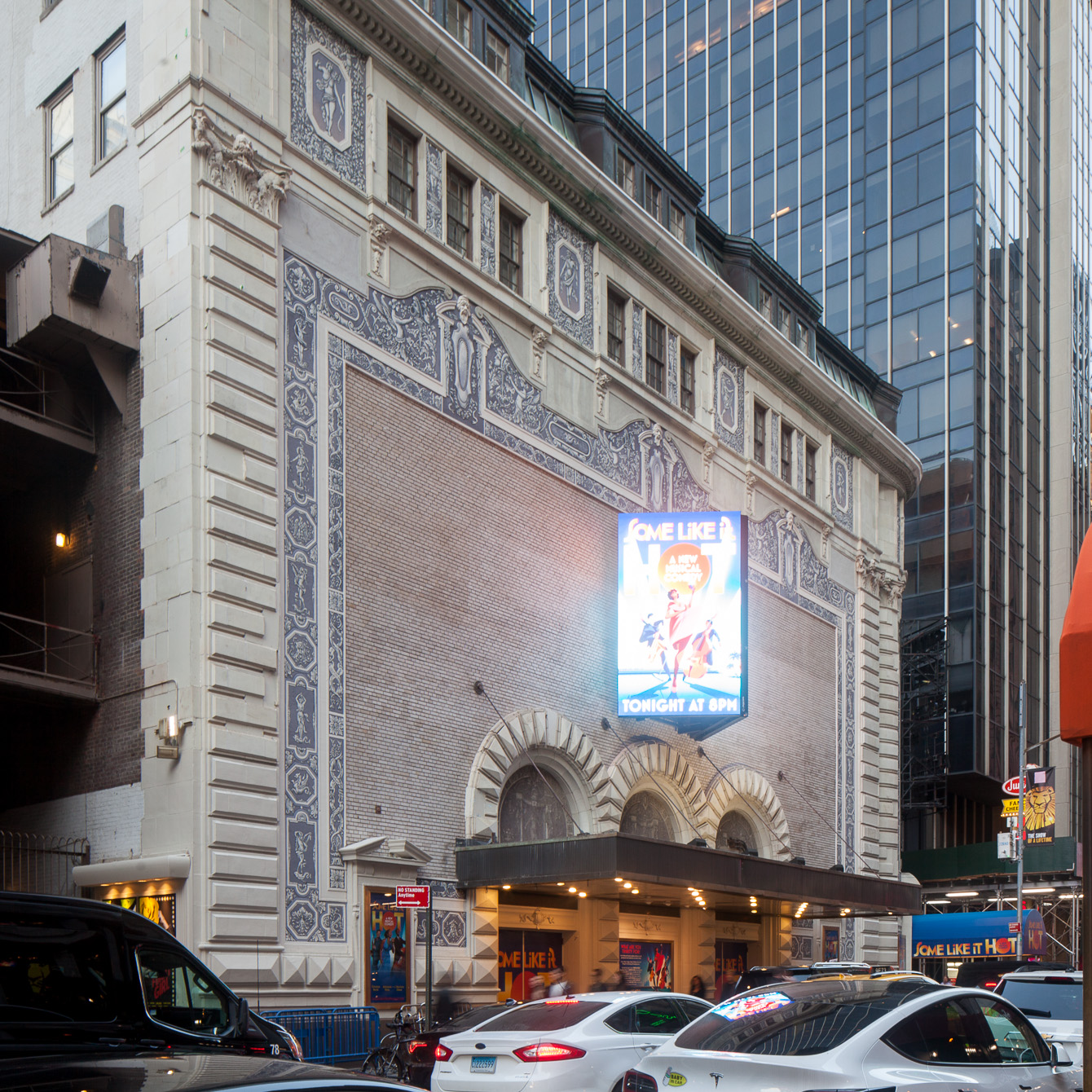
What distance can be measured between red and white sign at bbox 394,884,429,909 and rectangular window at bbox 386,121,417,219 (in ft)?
38.6

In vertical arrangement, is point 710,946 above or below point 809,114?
below

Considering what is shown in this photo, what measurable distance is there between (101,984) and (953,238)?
5905cm

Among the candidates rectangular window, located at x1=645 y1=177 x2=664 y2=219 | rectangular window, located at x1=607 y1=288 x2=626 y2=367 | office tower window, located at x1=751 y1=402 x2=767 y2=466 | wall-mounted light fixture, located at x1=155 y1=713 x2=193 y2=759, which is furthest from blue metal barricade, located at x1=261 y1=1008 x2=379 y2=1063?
rectangular window, located at x1=645 y1=177 x2=664 y2=219

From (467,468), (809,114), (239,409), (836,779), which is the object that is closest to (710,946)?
(836,779)

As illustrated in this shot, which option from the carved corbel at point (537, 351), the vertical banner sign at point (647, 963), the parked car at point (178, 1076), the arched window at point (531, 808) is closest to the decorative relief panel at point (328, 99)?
the carved corbel at point (537, 351)

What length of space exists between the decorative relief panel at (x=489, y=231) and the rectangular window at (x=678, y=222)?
27.0 feet

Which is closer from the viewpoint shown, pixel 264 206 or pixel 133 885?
pixel 133 885

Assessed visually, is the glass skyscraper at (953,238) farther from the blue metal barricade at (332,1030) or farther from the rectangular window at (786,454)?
the blue metal barricade at (332,1030)

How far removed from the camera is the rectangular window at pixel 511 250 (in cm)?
2597

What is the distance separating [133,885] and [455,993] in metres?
5.80

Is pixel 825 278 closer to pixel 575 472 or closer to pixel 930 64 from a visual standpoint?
pixel 930 64

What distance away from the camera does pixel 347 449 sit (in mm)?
21328

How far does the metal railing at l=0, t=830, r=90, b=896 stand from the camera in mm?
19234

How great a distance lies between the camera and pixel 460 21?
25.8 meters
